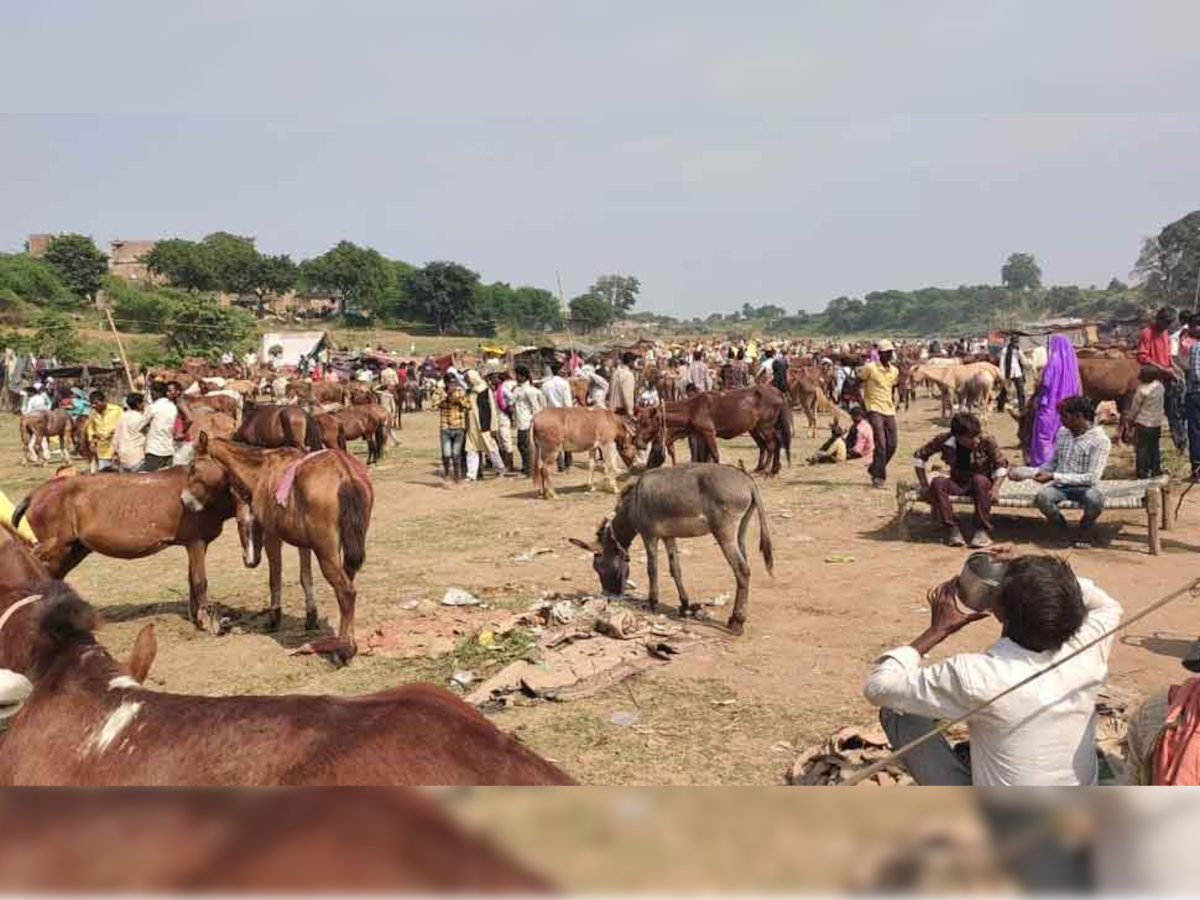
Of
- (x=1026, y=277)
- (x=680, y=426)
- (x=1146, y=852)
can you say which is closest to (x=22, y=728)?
(x=1146, y=852)

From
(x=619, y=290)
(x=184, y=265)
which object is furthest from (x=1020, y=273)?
(x=184, y=265)

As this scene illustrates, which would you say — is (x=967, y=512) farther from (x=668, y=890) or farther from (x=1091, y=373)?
(x=668, y=890)

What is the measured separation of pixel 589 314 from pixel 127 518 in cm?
7082

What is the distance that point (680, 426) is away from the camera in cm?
1548

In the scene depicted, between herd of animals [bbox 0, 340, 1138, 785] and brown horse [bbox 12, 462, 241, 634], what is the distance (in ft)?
0.04

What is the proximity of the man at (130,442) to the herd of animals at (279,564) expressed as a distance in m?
1.04

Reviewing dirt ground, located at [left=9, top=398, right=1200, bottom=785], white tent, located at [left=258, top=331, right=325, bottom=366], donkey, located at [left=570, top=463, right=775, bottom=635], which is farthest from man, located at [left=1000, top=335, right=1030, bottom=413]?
white tent, located at [left=258, top=331, right=325, bottom=366]

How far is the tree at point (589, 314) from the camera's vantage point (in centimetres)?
7744

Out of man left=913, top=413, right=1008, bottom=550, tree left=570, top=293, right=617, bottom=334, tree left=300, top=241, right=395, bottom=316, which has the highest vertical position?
tree left=300, top=241, right=395, bottom=316

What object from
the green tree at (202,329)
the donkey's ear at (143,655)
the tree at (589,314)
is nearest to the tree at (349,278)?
the tree at (589,314)

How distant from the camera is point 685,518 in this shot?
7.77 m

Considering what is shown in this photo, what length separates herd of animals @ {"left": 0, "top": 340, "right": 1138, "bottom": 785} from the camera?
100 inches

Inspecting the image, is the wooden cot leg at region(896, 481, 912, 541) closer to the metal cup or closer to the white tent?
the metal cup

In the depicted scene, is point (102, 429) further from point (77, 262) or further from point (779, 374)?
point (77, 262)
